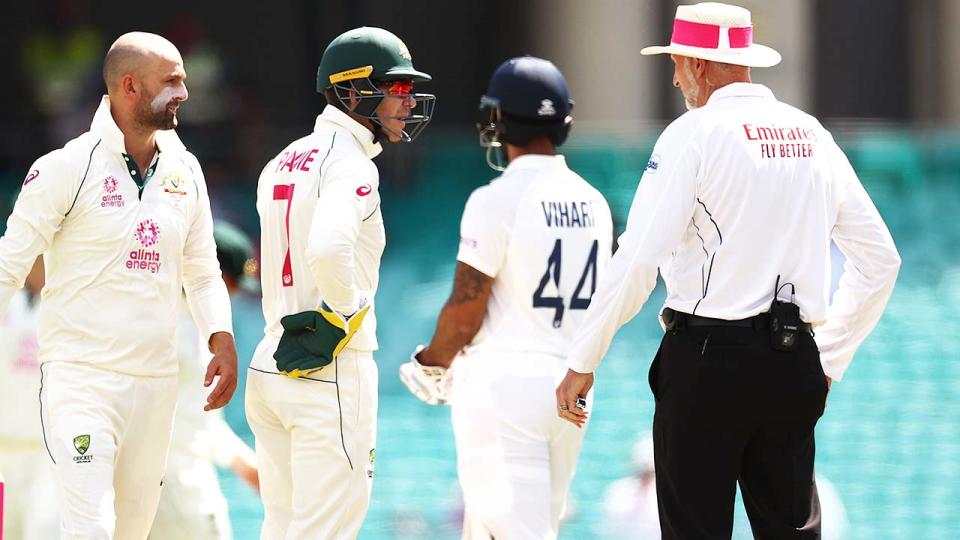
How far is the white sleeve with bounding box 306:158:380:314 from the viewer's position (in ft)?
13.1

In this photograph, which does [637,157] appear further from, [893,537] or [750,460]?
[750,460]

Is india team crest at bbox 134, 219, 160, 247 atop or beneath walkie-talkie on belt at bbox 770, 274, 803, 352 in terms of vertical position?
atop

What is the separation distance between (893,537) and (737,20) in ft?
14.6

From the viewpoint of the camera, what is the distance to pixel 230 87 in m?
11.3

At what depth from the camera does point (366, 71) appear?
4348mm

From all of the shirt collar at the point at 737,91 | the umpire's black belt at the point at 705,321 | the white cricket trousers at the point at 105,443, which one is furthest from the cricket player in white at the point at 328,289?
the shirt collar at the point at 737,91

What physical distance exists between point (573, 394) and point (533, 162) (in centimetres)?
119

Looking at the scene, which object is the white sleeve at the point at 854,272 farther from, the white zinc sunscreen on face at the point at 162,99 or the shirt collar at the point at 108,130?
the shirt collar at the point at 108,130

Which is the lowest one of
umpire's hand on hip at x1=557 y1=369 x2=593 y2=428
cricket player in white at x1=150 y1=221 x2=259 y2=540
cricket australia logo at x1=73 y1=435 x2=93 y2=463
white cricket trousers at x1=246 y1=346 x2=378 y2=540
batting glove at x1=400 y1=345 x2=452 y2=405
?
cricket player in white at x1=150 y1=221 x2=259 y2=540

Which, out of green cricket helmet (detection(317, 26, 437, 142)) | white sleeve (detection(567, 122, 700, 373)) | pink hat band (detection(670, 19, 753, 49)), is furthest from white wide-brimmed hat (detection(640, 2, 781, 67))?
green cricket helmet (detection(317, 26, 437, 142))

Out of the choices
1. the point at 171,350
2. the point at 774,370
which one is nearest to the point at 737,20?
the point at 774,370

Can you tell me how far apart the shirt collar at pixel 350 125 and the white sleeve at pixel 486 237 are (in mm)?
418

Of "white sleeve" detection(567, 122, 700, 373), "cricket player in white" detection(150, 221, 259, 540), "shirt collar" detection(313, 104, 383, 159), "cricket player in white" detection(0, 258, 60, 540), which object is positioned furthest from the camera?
"cricket player in white" detection(0, 258, 60, 540)

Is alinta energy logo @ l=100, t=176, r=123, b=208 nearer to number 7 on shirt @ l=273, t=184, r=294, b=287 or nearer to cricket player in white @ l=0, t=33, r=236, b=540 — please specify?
cricket player in white @ l=0, t=33, r=236, b=540
